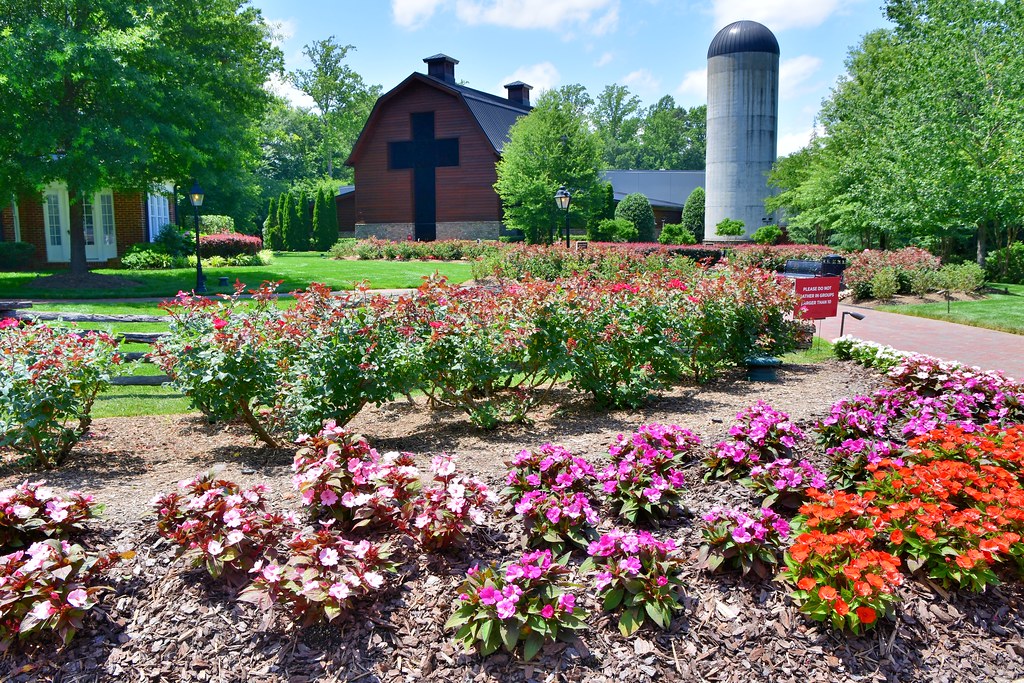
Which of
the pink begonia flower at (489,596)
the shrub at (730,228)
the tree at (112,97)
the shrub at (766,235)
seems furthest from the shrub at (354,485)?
the shrub at (730,228)

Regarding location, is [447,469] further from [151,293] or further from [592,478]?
[151,293]

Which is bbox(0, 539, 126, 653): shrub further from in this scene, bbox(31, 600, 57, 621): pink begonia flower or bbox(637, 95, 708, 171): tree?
bbox(637, 95, 708, 171): tree

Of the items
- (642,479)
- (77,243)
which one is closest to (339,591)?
(642,479)

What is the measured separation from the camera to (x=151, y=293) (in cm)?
1623

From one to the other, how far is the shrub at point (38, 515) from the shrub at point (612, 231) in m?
31.9

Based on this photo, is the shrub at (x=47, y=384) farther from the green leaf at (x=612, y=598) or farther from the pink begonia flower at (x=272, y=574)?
the green leaf at (x=612, y=598)

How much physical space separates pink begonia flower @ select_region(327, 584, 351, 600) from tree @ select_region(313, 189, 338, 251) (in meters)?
40.4

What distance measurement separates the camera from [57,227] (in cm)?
2364

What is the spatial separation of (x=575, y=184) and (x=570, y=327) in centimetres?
2711

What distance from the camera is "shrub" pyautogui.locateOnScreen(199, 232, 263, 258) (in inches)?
1032

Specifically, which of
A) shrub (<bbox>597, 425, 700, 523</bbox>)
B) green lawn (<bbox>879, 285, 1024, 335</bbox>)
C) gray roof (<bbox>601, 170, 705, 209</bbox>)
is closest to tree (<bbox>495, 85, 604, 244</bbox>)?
gray roof (<bbox>601, 170, 705, 209</bbox>)

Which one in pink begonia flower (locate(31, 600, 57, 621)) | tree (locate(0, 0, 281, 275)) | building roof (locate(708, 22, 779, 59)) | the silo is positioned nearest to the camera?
pink begonia flower (locate(31, 600, 57, 621))

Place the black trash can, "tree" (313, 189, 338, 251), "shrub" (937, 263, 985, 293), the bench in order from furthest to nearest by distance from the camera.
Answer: "tree" (313, 189, 338, 251)
the black trash can
the bench
"shrub" (937, 263, 985, 293)

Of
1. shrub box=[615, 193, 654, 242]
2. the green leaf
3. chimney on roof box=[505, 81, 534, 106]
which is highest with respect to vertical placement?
chimney on roof box=[505, 81, 534, 106]
